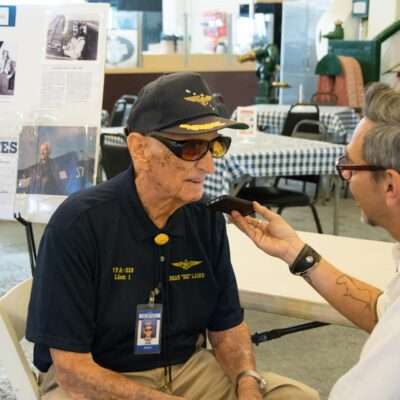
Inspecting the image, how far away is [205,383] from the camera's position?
1.82 m

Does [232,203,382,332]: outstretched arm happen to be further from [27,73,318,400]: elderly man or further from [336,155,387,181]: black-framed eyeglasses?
[336,155,387,181]: black-framed eyeglasses

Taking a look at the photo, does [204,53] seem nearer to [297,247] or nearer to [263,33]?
[263,33]

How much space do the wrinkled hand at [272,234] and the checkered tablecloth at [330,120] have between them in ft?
15.3

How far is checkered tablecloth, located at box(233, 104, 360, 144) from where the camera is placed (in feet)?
21.6

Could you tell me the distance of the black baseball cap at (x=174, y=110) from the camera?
5.39ft

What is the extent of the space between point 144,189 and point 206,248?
218mm

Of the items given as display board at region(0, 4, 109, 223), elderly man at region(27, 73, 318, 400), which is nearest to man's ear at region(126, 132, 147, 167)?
elderly man at region(27, 73, 318, 400)

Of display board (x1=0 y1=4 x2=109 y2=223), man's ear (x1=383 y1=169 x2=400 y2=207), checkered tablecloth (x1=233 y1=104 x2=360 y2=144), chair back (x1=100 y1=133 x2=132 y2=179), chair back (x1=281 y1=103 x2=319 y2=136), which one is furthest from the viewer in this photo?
checkered tablecloth (x1=233 y1=104 x2=360 y2=144)

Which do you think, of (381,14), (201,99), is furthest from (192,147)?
(381,14)

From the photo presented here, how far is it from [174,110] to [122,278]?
389 millimetres

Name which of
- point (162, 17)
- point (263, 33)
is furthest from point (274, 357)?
point (263, 33)

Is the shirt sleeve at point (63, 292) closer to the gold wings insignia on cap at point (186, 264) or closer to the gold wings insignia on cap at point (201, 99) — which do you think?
the gold wings insignia on cap at point (186, 264)

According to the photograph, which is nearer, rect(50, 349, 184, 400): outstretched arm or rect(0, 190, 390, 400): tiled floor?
rect(50, 349, 184, 400): outstretched arm

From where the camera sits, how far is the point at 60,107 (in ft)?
8.99
